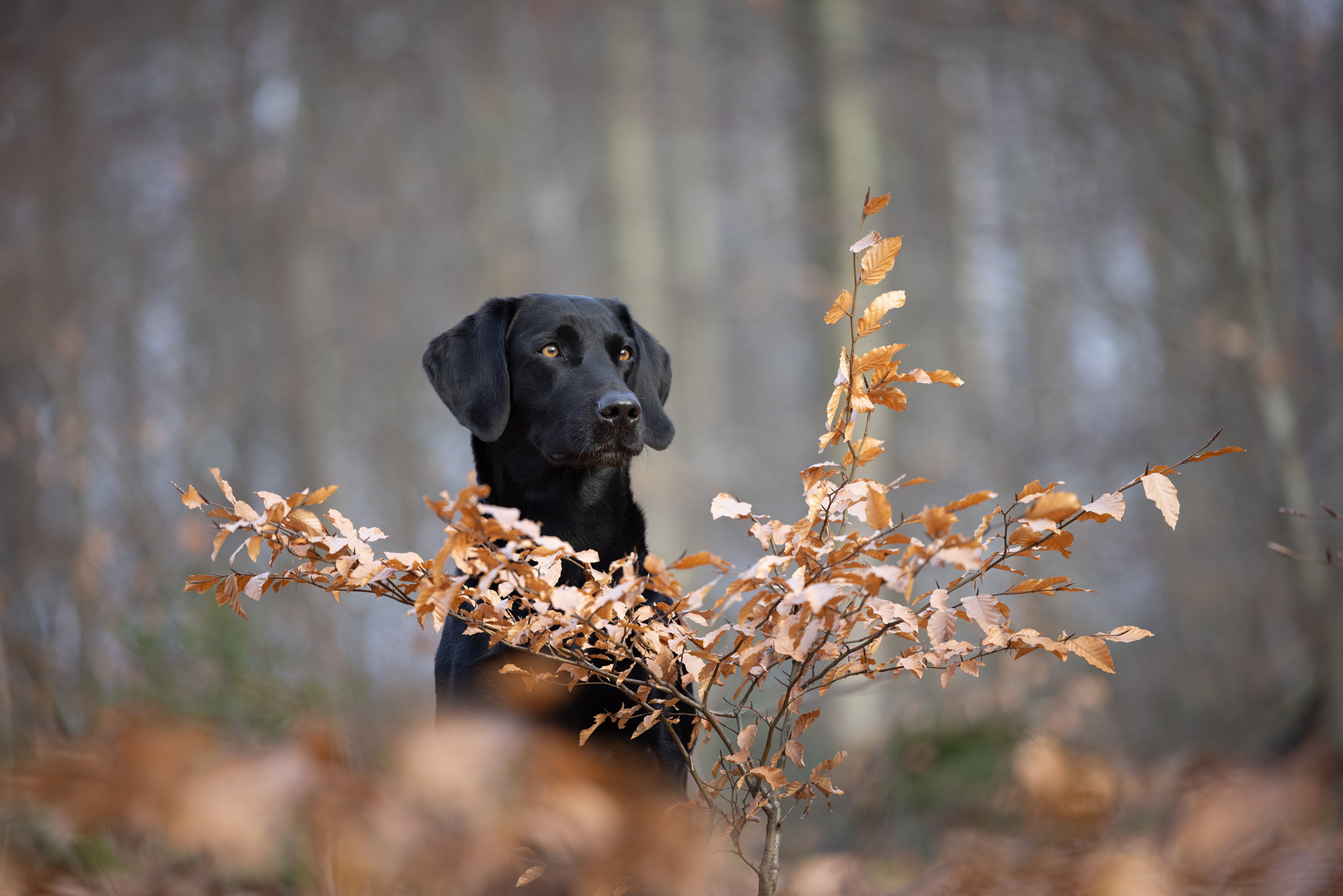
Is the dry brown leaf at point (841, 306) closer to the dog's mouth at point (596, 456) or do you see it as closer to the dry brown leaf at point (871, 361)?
the dry brown leaf at point (871, 361)

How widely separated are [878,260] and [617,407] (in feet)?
4.49

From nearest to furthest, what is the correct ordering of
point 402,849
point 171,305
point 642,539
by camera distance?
point 402,849, point 642,539, point 171,305

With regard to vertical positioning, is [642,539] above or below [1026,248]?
below

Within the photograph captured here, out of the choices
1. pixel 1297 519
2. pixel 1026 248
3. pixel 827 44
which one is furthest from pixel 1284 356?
pixel 1026 248

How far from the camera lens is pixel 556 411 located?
3.37 metres

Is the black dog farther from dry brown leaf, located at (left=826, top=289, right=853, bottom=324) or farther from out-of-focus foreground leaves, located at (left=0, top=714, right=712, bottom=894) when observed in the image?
out-of-focus foreground leaves, located at (left=0, top=714, right=712, bottom=894)

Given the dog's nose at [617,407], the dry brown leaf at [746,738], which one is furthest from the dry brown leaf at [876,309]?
the dog's nose at [617,407]

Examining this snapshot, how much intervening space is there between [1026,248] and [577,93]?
23.4ft

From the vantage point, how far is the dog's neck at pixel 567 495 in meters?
3.37

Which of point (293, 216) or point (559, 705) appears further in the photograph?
point (293, 216)

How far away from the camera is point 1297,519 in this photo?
524 centimetres

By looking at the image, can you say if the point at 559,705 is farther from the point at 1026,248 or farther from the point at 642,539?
the point at 1026,248

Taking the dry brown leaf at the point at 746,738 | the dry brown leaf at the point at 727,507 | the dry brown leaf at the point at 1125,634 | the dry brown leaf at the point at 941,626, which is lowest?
the dry brown leaf at the point at 746,738

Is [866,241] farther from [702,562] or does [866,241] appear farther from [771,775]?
[771,775]
